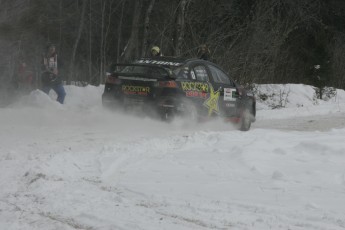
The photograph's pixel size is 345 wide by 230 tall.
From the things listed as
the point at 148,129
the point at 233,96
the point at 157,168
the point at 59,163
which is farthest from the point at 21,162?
the point at 233,96

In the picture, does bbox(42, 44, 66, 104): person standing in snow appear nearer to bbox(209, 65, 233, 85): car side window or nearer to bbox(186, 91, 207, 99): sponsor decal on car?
bbox(209, 65, 233, 85): car side window

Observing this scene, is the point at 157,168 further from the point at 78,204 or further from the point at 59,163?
the point at 78,204

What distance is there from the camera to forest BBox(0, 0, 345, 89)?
18812 millimetres

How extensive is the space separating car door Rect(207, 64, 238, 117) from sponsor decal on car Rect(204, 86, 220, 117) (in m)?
0.06

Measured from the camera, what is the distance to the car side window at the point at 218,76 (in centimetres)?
1146

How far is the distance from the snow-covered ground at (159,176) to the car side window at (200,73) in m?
1.00

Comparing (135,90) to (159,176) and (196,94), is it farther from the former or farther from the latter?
(159,176)

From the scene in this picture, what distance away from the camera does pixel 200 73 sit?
1104 cm

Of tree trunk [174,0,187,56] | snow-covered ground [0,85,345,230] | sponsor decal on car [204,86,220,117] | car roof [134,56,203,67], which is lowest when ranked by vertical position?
snow-covered ground [0,85,345,230]

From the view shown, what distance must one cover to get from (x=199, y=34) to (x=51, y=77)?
24.1 ft

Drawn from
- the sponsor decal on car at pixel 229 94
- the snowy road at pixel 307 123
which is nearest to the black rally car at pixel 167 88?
the sponsor decal on car at pixel 229 94

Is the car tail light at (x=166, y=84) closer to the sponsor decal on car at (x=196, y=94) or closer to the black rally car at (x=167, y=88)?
the black rally car at (x=167, y=88)

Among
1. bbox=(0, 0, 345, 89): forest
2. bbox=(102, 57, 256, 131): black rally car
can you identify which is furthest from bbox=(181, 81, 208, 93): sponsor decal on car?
bbox=(0, 0, 345, 89): forest

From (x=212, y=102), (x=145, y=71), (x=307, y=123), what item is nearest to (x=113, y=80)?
(x=145, y=71)
